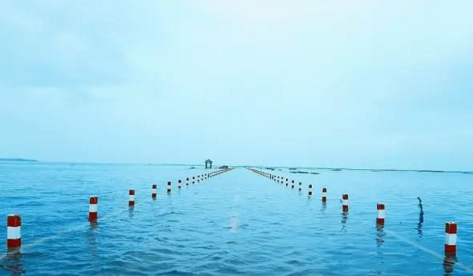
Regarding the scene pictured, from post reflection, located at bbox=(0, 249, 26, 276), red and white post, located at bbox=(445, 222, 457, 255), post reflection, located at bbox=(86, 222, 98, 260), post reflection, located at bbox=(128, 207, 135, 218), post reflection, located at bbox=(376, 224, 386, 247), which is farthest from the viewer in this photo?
post reflection, located at bbox=(128, 207, 135, 218)

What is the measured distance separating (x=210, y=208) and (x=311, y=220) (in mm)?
5366

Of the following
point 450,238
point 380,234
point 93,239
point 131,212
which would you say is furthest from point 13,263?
point 380,234

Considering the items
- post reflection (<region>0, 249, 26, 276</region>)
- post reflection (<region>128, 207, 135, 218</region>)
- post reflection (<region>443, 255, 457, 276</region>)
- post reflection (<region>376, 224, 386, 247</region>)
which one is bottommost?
post reflection (<region>128, 207, 135, 218</region>)

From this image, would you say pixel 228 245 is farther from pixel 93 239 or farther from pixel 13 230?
pixel 13 230

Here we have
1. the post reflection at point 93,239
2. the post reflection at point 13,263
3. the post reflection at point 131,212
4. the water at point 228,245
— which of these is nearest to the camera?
the post reflection at point 13,263

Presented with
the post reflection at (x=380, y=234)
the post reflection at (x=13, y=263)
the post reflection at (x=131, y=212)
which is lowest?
the post reflection at (x=131, y=212)

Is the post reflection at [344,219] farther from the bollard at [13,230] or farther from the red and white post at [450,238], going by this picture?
the bollard at [13,230]

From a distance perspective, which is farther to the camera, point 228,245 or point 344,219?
point 344,219

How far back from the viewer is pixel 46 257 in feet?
31.0

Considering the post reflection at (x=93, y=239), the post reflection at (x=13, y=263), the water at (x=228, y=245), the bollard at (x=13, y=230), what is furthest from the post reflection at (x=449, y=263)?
the bollard at (x=13, y=230)

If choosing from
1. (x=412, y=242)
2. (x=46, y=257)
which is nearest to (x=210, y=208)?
(x=412, y=242)

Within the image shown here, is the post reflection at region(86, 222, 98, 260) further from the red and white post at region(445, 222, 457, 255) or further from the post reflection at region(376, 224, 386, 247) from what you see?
the red and white post at region(445, 222, 457, 255)

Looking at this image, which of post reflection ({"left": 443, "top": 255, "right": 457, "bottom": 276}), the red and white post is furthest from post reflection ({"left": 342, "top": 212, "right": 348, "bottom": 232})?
post reflection ({"left": 443, "top": 255, "right": 457, "bottom": 276})

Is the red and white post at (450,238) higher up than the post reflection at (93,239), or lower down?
higher up
